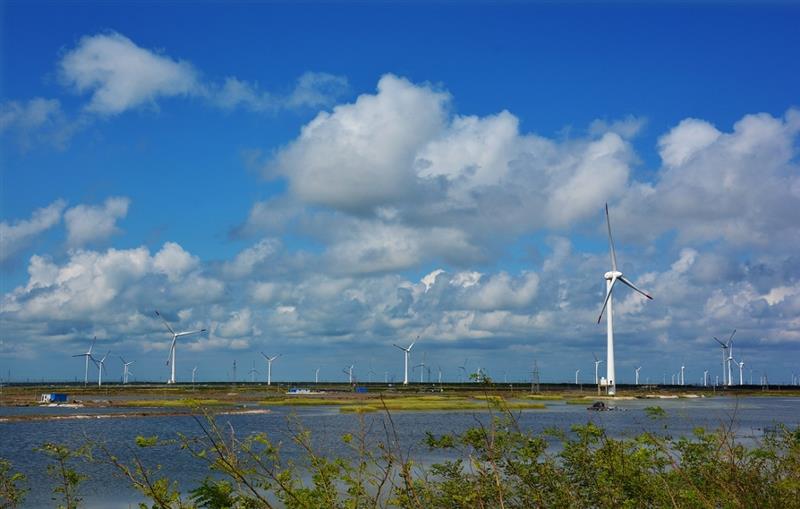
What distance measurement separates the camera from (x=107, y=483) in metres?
38.4

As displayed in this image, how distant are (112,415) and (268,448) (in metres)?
89.5

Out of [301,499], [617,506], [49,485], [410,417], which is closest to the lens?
[301,499]

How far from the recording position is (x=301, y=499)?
8914 millimetres

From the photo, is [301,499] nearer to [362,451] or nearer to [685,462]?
[362,451]

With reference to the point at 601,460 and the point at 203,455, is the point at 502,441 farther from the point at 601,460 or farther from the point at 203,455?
the point at 203,455

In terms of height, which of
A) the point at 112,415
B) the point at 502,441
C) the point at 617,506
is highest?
the point at 502,441

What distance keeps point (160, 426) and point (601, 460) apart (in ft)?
235

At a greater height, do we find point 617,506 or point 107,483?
point 617,506

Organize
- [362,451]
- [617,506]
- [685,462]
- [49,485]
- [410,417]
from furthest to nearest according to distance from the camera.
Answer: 1. [410,417]
2. [49,485]
3. [685,462]
4. [617,506]
5. [362,451]

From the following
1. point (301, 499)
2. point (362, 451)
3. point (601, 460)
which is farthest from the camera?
point (601, 460)

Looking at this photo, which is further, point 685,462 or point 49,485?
point 49,485

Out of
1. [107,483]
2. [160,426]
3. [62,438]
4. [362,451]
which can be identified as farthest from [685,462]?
[160,426]

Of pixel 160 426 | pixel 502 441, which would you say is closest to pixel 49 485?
pixel 502 441

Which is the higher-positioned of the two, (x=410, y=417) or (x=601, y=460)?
(x=601, y=460)
